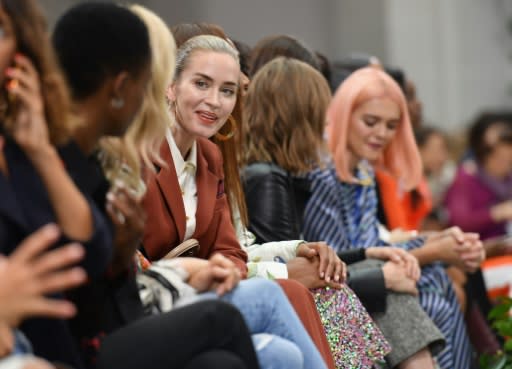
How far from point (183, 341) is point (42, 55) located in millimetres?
668

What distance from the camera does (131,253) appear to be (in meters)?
2.35

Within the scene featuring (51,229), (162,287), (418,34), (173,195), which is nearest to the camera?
(51,229)

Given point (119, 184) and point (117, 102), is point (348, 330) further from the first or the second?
point (117, 102)

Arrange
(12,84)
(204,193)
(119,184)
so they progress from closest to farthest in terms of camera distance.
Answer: (12,84) → (119,184) → (204,193)

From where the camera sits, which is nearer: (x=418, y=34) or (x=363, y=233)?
(x=363, y=233)

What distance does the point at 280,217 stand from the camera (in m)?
3.61

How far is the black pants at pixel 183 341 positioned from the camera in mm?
2145

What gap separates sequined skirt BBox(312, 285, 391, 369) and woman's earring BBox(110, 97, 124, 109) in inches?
44.9

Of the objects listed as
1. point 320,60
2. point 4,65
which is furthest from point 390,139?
point 4,65

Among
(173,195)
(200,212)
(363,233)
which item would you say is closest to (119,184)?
(173,195)

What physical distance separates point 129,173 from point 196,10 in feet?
24.7

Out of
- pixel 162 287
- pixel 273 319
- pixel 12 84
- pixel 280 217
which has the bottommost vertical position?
pixel 280 217

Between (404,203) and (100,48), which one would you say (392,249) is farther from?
(100,48)

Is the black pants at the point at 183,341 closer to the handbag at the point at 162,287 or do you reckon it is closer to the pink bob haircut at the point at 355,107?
the handbag at the point at 162,287
